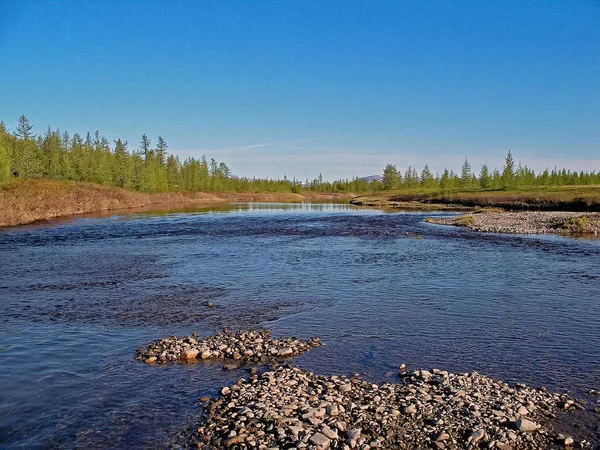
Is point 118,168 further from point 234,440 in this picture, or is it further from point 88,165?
point 234,440

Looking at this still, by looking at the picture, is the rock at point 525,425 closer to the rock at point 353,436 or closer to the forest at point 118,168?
the rock at point 353,436

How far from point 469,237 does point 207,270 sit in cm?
3084

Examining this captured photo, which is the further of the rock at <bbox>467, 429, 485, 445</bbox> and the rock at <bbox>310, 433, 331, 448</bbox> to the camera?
the rock at <bbox>467, 429, 485, 445</bbox>

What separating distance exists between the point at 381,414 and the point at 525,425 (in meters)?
3.00

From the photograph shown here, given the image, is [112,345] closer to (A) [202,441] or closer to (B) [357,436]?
(A) [202,441]

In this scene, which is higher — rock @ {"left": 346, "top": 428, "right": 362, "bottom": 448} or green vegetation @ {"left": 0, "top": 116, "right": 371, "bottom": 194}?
green vegetation @ {"left": 0, "top": 116, "right": 371, "bottom": 194}

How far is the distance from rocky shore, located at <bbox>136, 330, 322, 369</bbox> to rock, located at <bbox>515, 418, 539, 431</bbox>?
672cm

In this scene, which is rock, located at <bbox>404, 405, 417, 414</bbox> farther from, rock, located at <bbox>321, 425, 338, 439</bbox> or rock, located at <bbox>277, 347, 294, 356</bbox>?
rock, located at <bbox>277, 347, 294, 356</bbox>

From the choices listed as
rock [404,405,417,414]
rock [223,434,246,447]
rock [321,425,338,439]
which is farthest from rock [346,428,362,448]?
rock [223,434,246,447]

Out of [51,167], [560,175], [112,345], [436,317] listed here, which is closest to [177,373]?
[112,345]

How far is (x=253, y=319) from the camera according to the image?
712 inches

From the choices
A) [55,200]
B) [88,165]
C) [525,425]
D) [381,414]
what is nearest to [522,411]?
[525,425]

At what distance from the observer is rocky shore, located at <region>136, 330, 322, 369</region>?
13.7 metres

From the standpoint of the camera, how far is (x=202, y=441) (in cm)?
918
